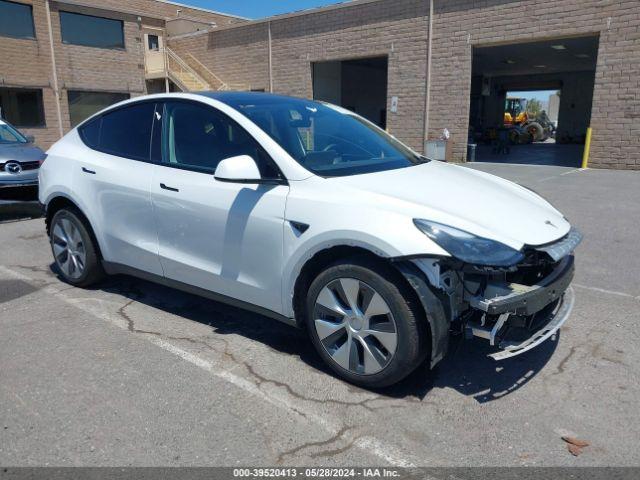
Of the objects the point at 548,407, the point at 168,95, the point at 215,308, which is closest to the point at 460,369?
the point at 548,407

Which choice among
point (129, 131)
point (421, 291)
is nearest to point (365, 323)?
point (421, 291)

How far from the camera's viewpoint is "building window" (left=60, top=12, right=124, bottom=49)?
22828 mm

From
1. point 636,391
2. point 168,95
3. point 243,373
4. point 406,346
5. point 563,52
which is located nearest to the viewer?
point 406,346

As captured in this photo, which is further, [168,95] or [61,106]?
[61,106]

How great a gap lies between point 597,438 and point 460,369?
0.89 meters

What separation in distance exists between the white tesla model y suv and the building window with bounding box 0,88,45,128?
20855 mm

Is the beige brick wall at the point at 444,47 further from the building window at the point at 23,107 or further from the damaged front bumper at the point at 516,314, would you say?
the damaged front bumper at the point at 516,314

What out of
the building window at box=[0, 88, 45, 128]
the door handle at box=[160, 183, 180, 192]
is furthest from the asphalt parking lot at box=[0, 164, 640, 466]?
the building window at box=[0, 88, 45, 128]

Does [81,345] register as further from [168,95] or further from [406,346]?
[406,346]

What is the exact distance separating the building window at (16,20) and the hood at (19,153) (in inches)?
616

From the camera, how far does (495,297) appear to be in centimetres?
273

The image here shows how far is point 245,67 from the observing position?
23.7 meters

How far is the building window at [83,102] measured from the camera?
76.5 ft

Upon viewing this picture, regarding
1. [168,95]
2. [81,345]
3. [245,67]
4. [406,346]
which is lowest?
[81,345]
